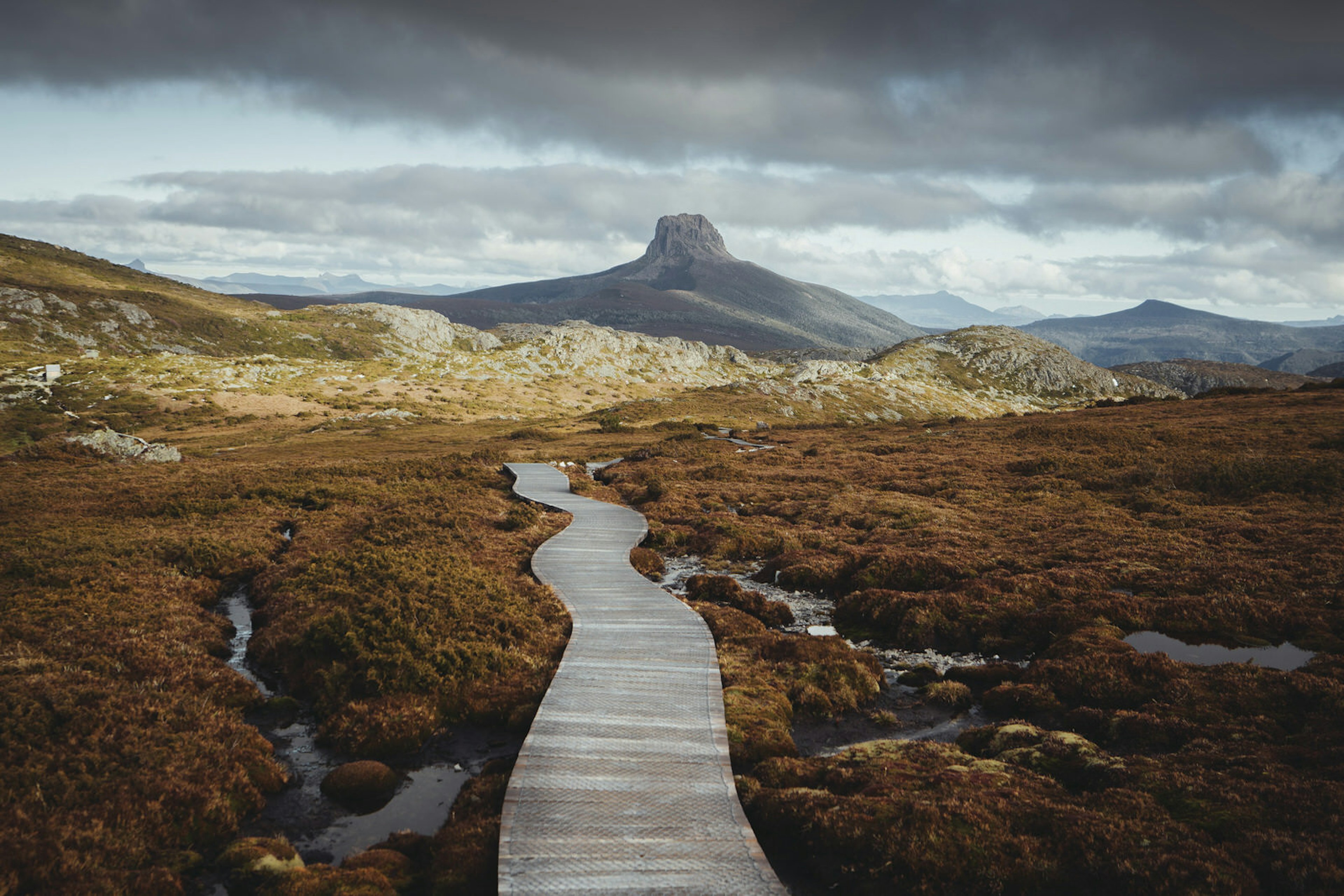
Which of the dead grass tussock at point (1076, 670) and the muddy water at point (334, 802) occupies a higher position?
the dead grass tussock at point (1076, 670)

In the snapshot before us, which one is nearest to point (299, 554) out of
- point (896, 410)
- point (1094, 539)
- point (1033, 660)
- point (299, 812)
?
point (299, 812)

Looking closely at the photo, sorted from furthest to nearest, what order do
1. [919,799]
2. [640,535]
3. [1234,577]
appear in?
[640,535], [1234,577], [919,799]

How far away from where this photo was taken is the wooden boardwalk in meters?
8.90

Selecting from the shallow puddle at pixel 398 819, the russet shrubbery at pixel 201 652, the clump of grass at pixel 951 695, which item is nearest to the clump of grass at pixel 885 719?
the clump of grass at pixel 951 695

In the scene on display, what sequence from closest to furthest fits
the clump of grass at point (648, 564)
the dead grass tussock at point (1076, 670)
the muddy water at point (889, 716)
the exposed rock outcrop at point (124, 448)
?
the dead grass tussock at point (1076, 670) < the muddy water at point (889, 716) < the clump of grass at point (648, 564) < the exposed rock outcrop at point (124, 448)

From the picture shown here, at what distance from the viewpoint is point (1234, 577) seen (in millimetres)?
19516

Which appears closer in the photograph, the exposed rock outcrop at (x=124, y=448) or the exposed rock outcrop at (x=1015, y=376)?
the exposed rock outcrop at (x=124, y=448)

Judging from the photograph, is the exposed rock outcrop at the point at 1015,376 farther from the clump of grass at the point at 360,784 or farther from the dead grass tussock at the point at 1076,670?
the clump of grass at the point at 360,784

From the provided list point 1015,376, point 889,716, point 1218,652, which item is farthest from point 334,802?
point 1015,376

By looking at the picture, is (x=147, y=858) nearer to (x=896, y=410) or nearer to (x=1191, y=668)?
(x=1191, y=668)

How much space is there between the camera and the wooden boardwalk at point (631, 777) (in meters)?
8.90

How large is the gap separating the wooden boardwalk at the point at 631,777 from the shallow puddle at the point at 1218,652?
11702mm

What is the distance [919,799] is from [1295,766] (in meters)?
6.71

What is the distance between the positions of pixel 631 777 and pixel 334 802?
20.1 feet
